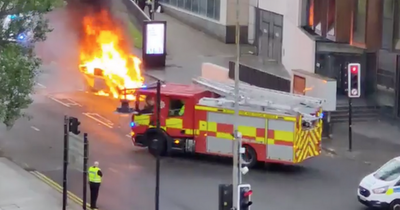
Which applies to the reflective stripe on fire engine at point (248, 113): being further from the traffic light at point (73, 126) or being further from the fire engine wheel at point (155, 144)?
the traffic light at point (73, 126)

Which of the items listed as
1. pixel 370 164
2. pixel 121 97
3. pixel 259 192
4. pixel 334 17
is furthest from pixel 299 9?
pixel 259 192

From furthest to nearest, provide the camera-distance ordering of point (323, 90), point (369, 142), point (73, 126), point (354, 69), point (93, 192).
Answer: point (323, 90)
point (369, 142)
point (354, 69)
point (93, 192)
point (73, 126)

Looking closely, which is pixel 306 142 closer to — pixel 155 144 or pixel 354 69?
pixel 155 144

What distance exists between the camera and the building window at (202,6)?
188 ft

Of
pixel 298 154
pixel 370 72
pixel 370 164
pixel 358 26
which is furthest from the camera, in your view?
pixel 370 72

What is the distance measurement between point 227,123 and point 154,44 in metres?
19.5

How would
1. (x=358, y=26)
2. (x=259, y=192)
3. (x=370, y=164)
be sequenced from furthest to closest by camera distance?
(x=358, y=26)
(x=370, y=164)
(x=259, y=192)

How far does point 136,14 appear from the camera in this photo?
198 ft

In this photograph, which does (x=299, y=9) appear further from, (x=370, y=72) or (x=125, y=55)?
(x=125, y=55)

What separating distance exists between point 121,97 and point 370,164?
12.4m

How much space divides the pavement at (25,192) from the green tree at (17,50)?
17.6 feet

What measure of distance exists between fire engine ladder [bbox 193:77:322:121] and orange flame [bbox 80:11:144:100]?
745 centimetres

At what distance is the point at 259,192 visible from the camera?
27391 mm

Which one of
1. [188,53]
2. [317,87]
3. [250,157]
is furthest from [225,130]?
[188,53]
